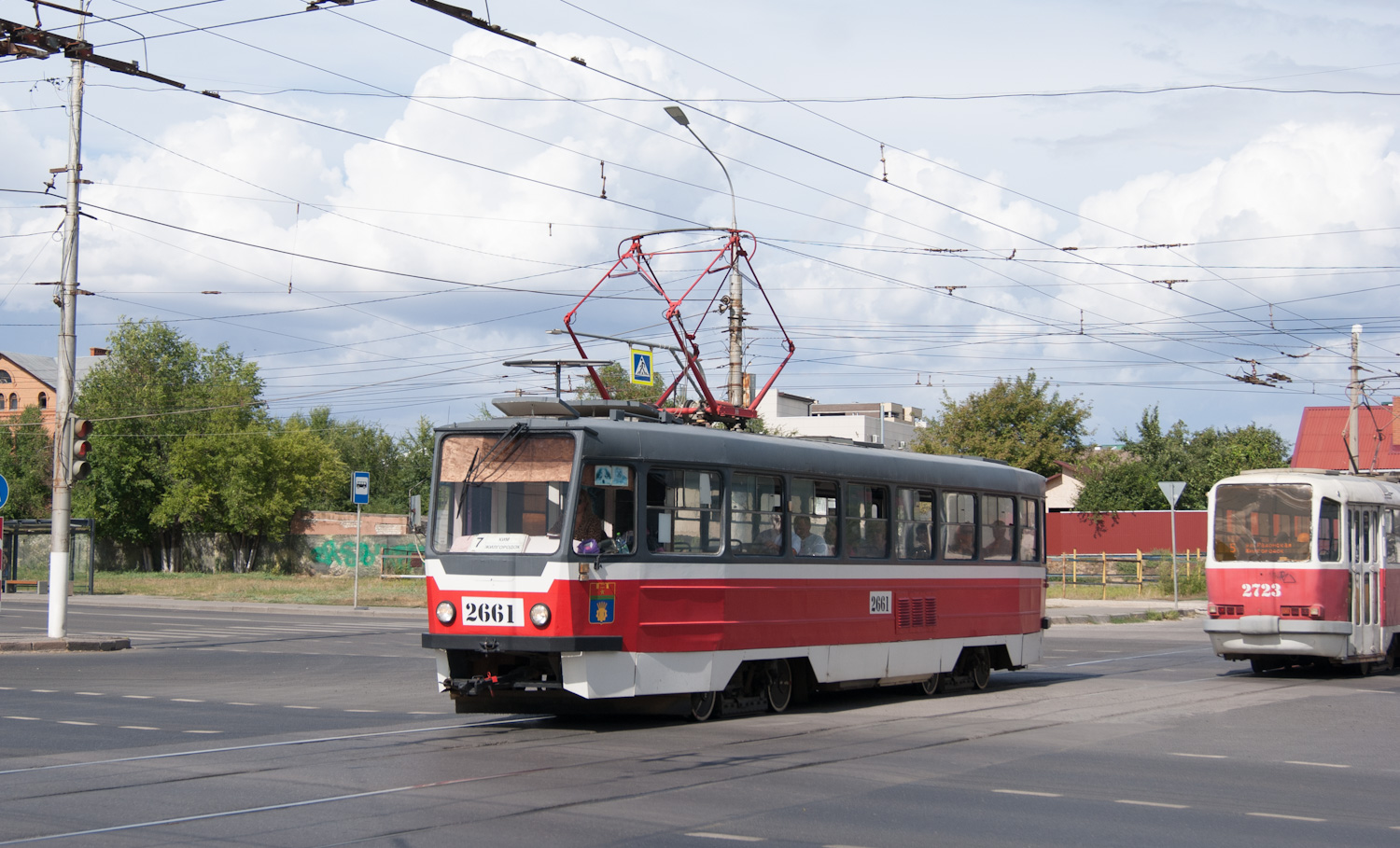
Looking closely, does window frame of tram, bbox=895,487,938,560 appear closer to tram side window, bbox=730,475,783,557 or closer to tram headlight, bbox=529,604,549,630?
tram side window, bbox=730,475,783,557

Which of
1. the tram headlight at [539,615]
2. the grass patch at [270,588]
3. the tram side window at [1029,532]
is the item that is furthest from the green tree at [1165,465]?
the tram headlight at [539,615]

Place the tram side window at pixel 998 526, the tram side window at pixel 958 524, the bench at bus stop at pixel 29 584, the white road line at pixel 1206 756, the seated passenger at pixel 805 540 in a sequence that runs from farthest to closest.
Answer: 1. the bench at bus stop at pixel 29 584
2. the tram side window at pixel 998 526
3. the tram side window at pixel 958 524
4. the seated passenger at pixel 805 540
5. the white road line at pixel 1206 756

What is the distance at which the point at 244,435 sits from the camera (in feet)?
218

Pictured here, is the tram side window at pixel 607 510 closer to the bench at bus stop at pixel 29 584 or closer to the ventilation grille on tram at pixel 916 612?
the ventilation grille on tram at pixel 916 612

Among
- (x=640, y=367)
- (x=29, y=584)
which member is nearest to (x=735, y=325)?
(x=640, y=367)

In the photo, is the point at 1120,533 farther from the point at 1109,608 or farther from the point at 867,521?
the point at 867,521

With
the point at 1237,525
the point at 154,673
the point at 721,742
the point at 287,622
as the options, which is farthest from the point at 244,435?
the point at 721,742

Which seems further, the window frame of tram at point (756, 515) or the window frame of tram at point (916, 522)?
the window frame of tram at point (916, 522)

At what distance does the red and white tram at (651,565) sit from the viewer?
1196 centimetres

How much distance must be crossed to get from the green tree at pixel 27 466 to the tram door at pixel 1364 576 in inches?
2803

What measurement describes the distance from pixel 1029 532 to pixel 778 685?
565cm

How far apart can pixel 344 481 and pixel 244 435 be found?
10.7 metres

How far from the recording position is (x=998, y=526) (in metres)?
17.5

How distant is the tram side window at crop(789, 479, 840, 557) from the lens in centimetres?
1405
